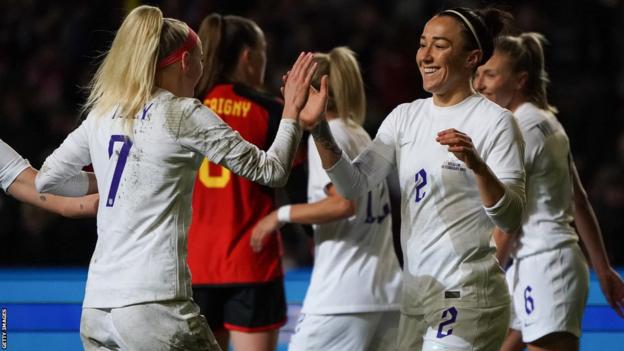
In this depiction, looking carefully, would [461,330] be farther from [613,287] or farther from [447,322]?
[613,287]

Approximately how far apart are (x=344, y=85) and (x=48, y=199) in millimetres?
1533

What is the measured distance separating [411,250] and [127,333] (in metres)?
1.05

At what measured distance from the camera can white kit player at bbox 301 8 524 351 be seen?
374 cm

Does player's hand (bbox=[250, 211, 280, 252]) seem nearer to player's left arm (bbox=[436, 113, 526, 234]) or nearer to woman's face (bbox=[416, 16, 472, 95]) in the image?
woman's face (bbox=[416, 16, 472, 95])

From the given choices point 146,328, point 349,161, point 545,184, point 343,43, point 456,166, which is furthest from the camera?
point 343,43

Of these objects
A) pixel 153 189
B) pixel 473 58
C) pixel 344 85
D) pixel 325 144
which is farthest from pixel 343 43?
pixel 153 189

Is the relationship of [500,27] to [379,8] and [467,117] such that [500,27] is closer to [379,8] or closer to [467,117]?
[467,117]

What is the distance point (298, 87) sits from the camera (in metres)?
3.65

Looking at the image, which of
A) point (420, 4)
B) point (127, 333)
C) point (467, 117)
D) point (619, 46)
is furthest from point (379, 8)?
point (127, 333)

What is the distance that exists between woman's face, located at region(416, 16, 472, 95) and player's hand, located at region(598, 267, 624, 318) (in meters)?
1.51

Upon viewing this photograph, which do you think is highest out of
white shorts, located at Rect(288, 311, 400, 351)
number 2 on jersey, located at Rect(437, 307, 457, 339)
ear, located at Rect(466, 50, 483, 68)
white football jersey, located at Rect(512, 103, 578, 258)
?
ear, located at Rect(466, 50, 483, 68)

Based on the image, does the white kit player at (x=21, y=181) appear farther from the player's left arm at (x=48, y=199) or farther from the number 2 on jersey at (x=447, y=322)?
the number 2 on jersey at (x=447, y=322)

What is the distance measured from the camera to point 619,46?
10.5m

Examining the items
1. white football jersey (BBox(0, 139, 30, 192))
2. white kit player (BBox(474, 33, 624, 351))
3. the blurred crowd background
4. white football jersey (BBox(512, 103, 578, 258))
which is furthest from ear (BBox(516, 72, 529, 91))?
the blurred crowd background
